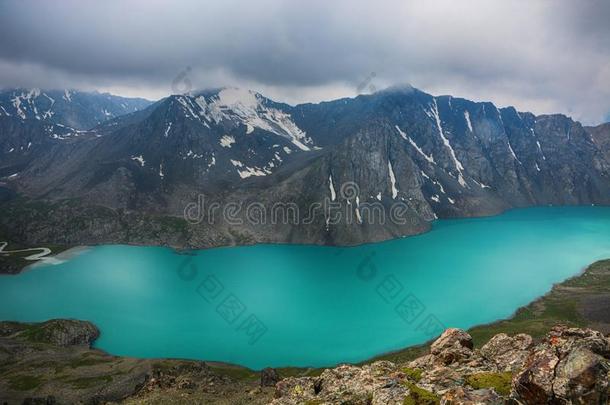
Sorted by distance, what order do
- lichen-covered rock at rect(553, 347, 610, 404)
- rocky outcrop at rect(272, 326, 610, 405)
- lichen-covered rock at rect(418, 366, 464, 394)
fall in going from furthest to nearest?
lichen-covered rock at rect(418, 366, 464, 394)
rocky outcrop at rect(272, 326, 610, 405)
lichen-covered rock at rect(553, 347, 610, 404)

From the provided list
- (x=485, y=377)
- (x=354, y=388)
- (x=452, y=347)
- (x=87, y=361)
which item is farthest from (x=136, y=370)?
(x=485, y=377)

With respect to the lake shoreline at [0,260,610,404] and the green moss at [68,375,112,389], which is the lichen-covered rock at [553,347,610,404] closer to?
the lake shoreline at [0,260,610,404]

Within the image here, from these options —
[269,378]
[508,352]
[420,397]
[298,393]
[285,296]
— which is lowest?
[269,378]

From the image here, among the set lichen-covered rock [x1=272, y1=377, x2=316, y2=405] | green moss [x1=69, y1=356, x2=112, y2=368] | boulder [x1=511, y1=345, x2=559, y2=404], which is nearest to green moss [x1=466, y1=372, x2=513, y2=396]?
boulder [x1=511, y1=345, x2=559, y2=404]

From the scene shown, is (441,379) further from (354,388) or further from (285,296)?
(285,296)

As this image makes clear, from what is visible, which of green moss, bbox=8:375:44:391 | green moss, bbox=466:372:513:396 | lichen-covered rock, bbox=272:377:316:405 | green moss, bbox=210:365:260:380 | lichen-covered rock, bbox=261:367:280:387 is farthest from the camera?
green moss, bbox=210:365:260:380

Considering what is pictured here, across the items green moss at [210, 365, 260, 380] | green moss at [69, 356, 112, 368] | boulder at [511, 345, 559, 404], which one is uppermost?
boulder at [511, 345, 559, 404]
